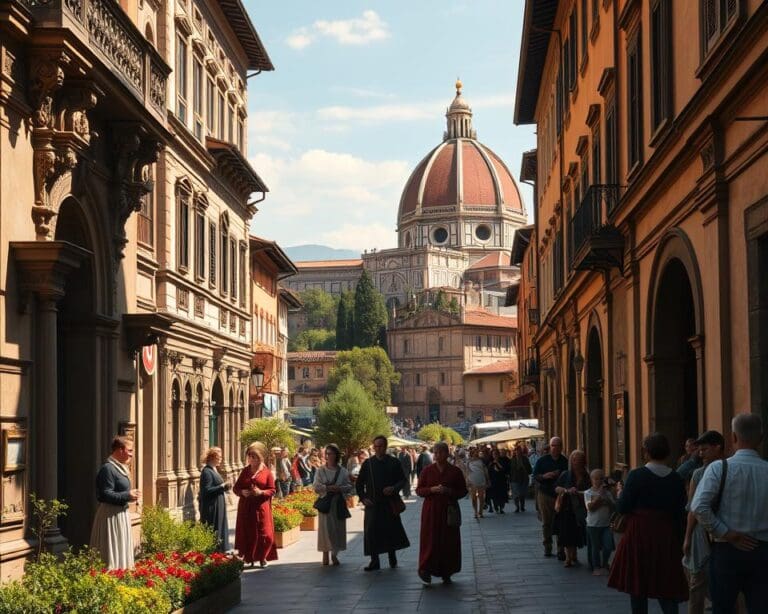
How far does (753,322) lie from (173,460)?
67.4 ft

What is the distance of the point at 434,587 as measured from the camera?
17.1 meters

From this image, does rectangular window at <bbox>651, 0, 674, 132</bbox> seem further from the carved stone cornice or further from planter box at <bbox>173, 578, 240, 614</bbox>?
planter box at <bbox>173, 578, 240, 614</bbox>

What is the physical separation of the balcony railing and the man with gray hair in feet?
25.1

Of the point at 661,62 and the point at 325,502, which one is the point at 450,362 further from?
the point at 661,62

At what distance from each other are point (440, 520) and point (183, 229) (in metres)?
16.0

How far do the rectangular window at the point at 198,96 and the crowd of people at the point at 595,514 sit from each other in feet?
49.3

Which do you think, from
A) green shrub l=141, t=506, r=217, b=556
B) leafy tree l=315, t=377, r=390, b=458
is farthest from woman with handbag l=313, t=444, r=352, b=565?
leafy tree l=315, t=377, r=390, b=458

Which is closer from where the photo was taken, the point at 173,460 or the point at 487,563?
the point at 487,563

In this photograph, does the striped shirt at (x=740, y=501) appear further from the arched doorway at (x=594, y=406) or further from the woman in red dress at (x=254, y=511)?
the arched doorway at (x=594, y=406)

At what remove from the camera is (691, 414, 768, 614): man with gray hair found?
9.47 m

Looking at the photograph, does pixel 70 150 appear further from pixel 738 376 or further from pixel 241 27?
pixel 241 27

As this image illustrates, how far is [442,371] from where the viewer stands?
527ft

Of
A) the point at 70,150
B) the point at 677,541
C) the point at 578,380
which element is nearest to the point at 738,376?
the point at 677,541

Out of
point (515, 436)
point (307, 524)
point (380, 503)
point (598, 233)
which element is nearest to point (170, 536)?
point (380, 503)
